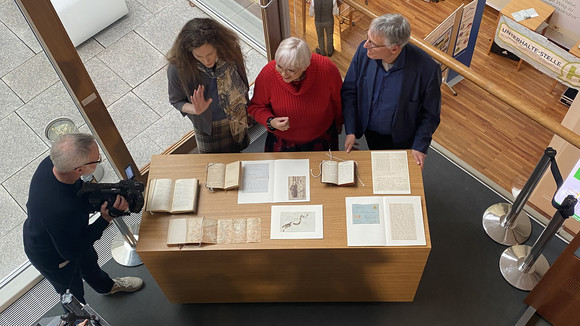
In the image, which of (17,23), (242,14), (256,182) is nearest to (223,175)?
(256,182)

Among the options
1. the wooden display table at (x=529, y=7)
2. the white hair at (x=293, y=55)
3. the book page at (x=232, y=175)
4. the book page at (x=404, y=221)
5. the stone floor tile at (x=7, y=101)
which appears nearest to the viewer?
the white hair at (x=293, y=55)

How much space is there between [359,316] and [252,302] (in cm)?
81

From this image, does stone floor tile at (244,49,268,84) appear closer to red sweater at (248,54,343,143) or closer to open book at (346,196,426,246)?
red sweater at (248,54,343,143)

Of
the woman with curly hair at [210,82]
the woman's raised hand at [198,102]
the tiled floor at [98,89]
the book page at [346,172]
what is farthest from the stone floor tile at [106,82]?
the book page at [346,172]

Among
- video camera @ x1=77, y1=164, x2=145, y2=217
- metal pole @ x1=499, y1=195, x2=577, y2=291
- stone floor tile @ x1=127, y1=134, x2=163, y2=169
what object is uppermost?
video camera @ x1=77, y1=164, x2=145, y2=217

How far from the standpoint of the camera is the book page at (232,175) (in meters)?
3.40

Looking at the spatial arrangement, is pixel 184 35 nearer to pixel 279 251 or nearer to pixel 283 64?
pixel 283 64

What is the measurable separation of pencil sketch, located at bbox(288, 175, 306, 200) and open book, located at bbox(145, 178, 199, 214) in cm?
61

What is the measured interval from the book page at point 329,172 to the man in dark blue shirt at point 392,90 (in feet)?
0.61

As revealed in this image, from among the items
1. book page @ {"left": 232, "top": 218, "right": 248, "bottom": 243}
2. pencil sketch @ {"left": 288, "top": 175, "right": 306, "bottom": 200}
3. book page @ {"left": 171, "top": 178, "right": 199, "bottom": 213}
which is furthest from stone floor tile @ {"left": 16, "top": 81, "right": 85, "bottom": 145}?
pencil sketch @ {"left": 288, "top": 175, "right": 306, "bottom": 200}

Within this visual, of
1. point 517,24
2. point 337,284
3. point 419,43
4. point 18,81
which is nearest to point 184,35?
point 18,81

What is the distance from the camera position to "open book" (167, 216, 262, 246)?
322 cm

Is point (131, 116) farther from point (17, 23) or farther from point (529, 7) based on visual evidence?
point (529, 7)

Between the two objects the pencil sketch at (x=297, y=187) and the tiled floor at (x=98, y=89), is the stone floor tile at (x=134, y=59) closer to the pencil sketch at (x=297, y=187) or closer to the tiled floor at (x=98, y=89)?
the tiled floor at (x=98, y=89)
